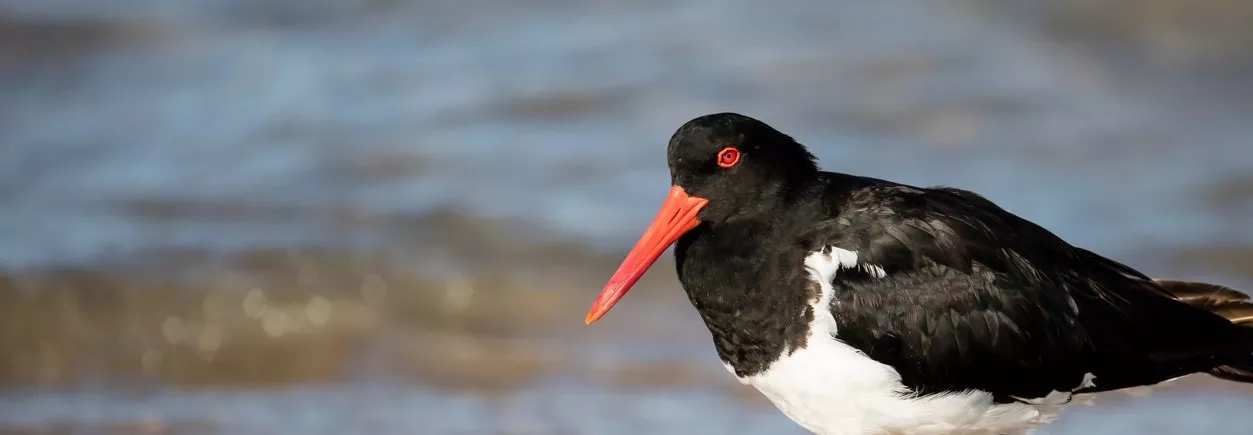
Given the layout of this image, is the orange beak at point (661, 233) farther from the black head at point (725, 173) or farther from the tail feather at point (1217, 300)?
the tail feather at point (1217, 300)

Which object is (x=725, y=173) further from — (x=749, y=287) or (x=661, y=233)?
(x=749, y=287)

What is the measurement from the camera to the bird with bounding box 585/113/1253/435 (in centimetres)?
478

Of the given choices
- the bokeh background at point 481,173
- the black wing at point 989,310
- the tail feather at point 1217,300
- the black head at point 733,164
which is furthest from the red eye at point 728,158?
the bokeh background at point 481,173

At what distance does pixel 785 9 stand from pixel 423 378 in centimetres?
585

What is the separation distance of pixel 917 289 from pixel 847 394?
430 mm

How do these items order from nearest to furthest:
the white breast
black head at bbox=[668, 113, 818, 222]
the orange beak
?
the white breast < black head at bbox=[668, 113, 818, 222] < the orange beak

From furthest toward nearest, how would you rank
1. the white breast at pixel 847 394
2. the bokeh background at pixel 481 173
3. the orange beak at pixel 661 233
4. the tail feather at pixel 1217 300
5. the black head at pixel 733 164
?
the bokeh background at pixel 481 173 → the tail feather at pixel 1217 300 → the orange beak at pixel 661 233 → the black head at pixel 733 164 → the white breast at pixel 847 394

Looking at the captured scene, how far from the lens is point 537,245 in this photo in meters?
8.94

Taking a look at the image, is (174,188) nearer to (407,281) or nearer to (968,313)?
(407,281)

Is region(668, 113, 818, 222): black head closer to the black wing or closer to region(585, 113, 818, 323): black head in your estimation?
region(585, 113, 818, 323): black head

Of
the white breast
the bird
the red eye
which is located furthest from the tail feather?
the red eye

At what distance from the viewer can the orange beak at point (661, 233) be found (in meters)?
5.07

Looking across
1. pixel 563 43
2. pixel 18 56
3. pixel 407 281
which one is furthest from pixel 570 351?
pixel 18 56

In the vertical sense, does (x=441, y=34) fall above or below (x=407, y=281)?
above
